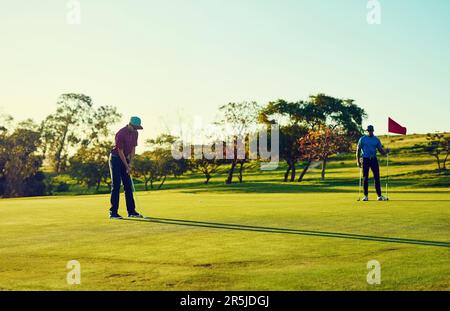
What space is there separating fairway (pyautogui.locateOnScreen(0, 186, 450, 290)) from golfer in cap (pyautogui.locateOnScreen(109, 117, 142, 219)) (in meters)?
1.14

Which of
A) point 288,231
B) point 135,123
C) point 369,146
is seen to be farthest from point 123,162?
point 369,146

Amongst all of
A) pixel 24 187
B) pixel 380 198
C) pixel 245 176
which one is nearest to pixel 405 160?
pixel 245 176

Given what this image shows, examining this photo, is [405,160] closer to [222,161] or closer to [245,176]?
[245,176]

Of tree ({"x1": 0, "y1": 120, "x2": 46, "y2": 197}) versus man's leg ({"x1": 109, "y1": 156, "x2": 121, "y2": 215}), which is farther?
tree ({"x1": 0, "y1": 120, "x2": 46, "y2": 197})

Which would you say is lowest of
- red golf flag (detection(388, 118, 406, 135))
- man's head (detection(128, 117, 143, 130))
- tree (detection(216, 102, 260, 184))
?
man's head (detection(128, 117, 143, 130))

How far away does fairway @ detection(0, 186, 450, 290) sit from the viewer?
6052 millimetres

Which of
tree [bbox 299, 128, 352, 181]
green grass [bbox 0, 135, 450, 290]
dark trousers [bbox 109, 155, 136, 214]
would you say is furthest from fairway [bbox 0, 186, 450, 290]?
tree [bbox 299, 128, 352, 181]

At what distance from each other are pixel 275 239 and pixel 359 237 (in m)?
1.51

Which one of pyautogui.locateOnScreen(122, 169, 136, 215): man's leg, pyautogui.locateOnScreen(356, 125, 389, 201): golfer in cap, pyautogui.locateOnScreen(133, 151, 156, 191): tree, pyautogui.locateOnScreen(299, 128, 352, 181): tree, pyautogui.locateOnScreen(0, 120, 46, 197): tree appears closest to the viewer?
pyautogui.locateOnScreen(122, 169, 136, 215): man's leg

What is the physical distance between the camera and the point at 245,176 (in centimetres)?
9250

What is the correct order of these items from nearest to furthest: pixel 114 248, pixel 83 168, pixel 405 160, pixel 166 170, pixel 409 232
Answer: pixel 114 248 < pixel 409 232 < pixel 166 170 < pixel 83 168 < pixel 405 160

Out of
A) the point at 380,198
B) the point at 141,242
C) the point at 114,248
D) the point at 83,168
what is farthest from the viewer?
the point at 83,168

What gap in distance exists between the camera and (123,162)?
14250 millimetres

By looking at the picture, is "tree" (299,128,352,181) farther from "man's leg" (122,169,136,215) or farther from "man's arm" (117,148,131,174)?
"man's arm" (117,148,131,174)
